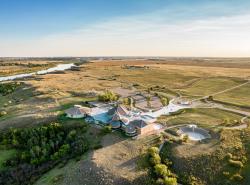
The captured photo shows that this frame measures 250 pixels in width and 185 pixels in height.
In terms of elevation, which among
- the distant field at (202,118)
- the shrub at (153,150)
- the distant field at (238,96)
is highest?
the distant field at (238,96)

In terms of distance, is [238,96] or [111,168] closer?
[111,168]

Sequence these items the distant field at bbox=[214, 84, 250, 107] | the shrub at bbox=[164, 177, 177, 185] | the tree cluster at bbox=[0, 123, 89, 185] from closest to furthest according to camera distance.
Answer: the shrub at bbox=[164, 177, 177, 185] → the tree cluster at bbox=[0, 123, 89, 185] → the distant field at bbox=[214, 84, 250, 107]

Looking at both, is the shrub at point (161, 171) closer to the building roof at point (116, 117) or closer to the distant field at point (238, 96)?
the building roof at point (116, 117)

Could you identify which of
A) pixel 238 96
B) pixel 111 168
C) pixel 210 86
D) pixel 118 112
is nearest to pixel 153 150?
pixel 111 168

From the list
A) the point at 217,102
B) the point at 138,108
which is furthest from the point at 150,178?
the point at 217,102

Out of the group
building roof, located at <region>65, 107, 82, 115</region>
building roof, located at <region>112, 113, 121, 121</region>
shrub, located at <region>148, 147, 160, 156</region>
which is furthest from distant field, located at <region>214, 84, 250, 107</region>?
building roof, located at <region>65, 107, 82, 115</region>

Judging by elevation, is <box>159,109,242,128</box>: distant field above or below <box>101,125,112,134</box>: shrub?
above

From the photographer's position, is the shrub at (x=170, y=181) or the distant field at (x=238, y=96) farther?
the distant field at (x=238, y=96)

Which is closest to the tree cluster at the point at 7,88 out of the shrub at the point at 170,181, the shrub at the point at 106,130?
the shrub at the point at 106,130

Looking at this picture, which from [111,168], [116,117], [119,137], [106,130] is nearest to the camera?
[111,168]

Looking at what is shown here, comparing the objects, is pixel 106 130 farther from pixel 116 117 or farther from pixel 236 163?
pixel 236 163

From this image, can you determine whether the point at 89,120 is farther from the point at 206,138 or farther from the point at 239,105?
the point at 239,105

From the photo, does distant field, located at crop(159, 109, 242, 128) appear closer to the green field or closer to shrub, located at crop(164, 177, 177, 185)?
shrub, located at crop(164, 177, 177, 185)

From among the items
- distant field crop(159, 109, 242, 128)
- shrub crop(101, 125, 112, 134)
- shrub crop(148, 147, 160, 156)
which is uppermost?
distant field crop(159, 109, 242, 128)
